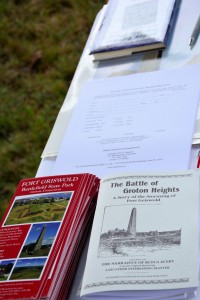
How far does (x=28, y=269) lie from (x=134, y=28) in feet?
2.05

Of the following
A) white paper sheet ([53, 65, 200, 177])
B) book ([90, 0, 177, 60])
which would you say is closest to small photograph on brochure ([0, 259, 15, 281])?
white paper sheet ([53, 65, 200, 177])

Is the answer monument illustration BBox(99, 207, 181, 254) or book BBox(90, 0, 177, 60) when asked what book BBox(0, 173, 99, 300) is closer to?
monument illustration BBox(99, 207, 181, 254)

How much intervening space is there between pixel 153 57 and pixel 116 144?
0.82 ft

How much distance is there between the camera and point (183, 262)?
751 mm

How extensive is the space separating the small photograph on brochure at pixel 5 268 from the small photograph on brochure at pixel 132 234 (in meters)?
0.14

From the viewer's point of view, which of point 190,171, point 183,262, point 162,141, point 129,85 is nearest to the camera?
point 183,262

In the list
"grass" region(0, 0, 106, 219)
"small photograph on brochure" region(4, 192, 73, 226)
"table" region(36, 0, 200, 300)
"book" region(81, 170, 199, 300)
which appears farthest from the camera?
"grass" region(0, 0, 106, 219)

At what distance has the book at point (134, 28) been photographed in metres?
1.17

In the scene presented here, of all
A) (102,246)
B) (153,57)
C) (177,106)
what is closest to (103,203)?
(102,246)

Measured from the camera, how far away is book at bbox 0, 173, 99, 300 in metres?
0.80

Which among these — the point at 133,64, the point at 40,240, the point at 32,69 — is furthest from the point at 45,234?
the point at 32,69

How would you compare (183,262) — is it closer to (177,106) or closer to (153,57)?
(177,106)

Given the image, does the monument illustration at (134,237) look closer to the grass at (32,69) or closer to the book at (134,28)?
the book at (134,28)

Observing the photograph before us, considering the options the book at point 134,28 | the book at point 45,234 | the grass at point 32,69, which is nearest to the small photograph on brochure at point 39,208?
the book at point 45,234
